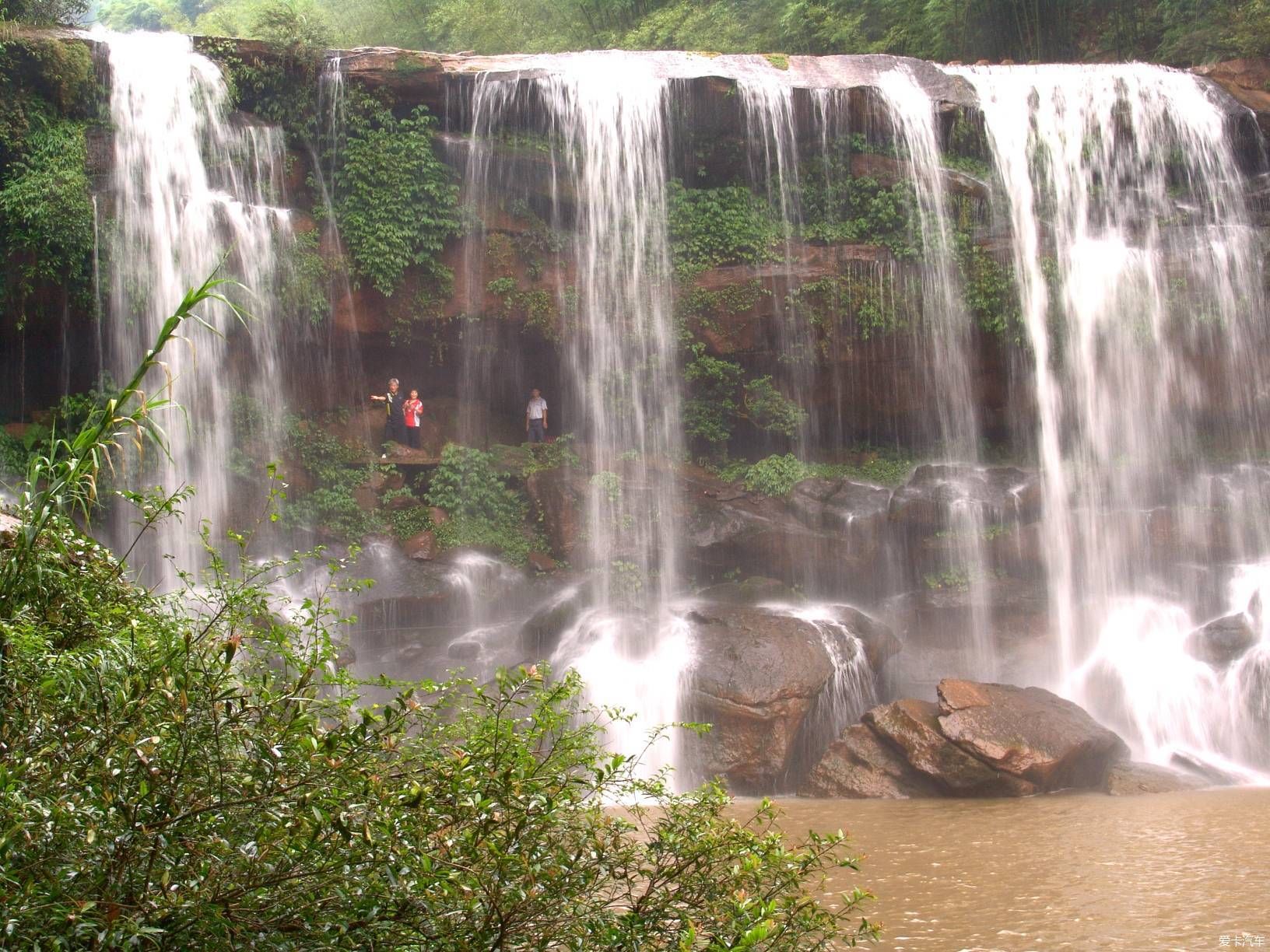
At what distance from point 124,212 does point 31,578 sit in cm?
Answer: 1251

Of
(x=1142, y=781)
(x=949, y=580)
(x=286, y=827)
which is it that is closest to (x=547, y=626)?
(x=949, y=580)

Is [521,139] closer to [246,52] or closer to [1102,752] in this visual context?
[246,52]

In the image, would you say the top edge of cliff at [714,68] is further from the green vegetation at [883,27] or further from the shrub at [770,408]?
the shrub at [770,408]

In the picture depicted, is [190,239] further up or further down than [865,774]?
further up

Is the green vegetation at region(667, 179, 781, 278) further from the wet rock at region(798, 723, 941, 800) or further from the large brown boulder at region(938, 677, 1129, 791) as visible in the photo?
the wet rock at region(798, 723, 941, 800)

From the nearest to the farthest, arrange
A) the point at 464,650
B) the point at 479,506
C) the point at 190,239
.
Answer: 1. the point at 464,650
2. the point at 190,239
3. the point at 479,506

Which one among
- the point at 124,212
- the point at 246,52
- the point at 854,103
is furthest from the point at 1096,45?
the point at 124,212

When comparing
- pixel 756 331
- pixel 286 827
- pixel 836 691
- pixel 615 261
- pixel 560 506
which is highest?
pixel 615 261

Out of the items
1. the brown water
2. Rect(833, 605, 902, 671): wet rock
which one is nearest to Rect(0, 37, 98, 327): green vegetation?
Rect(833, 605, 902, 671): wet rock

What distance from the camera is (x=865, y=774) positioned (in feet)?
34.8

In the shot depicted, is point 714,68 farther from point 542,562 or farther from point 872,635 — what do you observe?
point 872,635

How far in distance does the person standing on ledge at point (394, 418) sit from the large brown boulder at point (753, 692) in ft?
22.4

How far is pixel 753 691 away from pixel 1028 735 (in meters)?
2.71

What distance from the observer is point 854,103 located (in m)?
17.3
